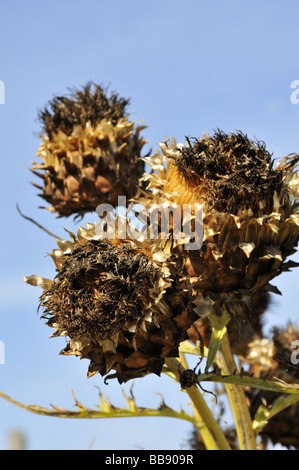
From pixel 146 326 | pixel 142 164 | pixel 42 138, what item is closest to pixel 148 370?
pixel 146 326

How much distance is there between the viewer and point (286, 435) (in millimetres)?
5355

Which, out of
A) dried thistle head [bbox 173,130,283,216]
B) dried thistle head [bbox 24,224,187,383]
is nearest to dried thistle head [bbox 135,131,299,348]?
dried thistle head [bbox 173,130,283,216]

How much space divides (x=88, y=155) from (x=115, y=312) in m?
2.23

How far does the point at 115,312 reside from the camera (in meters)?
3.20

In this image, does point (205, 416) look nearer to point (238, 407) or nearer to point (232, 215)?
point (238, 407)

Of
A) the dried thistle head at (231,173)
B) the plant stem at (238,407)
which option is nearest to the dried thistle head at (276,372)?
the plant stem at (238,407)

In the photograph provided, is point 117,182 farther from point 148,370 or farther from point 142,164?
point 148,370

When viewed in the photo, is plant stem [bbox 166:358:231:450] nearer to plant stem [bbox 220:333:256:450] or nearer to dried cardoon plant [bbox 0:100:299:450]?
dried cardoon plant [bbox 0:100:299:450]

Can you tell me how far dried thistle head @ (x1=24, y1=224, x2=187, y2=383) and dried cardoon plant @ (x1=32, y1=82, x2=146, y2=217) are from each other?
177 cm

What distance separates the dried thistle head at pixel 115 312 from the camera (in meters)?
3.23

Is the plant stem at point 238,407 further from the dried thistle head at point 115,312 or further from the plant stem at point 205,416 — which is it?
the dried thistle head at point 115,312

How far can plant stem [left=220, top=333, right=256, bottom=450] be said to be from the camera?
4191 millimetres

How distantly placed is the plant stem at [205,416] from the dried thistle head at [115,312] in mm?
179
